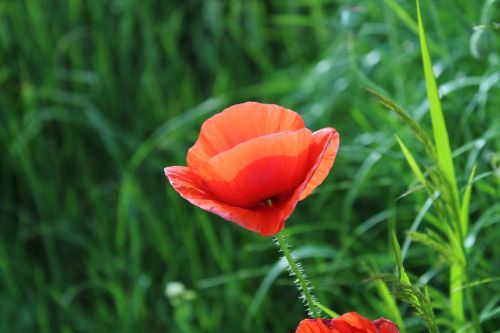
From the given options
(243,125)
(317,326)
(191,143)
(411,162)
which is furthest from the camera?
(191,143)

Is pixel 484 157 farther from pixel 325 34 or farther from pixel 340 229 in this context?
pixel 325 34

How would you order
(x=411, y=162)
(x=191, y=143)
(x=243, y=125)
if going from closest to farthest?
(x=243, y=125), (x=411, y=162), (x=191, y=143)

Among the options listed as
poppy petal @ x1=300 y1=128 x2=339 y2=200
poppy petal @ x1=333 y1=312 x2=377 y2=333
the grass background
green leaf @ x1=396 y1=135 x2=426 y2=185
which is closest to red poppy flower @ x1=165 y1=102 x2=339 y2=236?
poppy petal @ x1=300 y1=128 x2=339 y2=200

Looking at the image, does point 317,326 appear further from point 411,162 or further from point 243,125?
point 411,162

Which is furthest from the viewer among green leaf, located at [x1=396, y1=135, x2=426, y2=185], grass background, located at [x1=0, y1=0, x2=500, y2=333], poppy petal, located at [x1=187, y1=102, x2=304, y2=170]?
grass background, located at [x1=0, y1=0, x2=500, y2=333]

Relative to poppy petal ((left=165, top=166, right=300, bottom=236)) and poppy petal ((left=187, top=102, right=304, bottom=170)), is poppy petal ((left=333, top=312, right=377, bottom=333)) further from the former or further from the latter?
poppy petal ((left=187, top=102, right=304, bottom=170))

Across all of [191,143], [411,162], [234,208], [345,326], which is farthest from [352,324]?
[191,143]

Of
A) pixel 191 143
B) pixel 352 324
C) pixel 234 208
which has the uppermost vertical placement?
pixel 191 143
